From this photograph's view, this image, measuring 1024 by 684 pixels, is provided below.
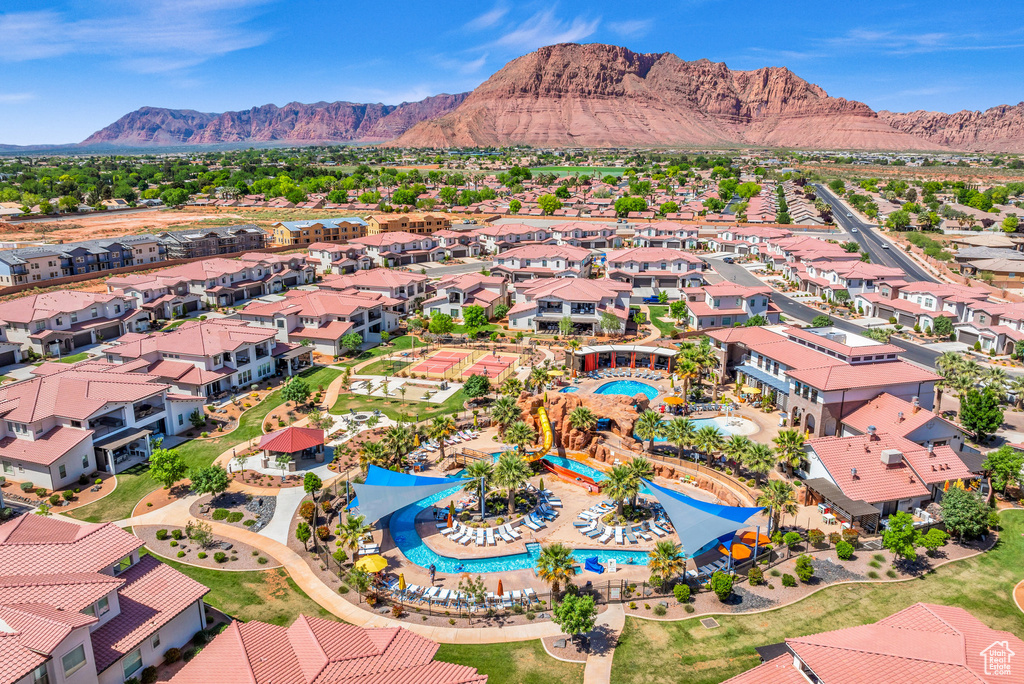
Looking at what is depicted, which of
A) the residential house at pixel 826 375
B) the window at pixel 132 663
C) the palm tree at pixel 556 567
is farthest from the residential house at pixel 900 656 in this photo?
the residential house at pixel 826 375

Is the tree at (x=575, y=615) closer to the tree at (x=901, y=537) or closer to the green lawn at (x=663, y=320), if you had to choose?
the tree at (x=901, y=537)

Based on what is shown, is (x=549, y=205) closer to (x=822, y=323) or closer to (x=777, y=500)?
(x=822, y=323)

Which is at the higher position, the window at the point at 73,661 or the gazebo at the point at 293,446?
the window at the point at 73,661

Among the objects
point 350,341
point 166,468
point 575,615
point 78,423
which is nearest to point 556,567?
point 575,615

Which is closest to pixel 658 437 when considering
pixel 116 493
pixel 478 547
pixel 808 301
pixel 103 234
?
pixel 478 547

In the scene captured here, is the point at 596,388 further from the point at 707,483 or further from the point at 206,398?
the point at 206,398

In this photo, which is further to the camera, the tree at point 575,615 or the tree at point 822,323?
the tree at point 822,323
